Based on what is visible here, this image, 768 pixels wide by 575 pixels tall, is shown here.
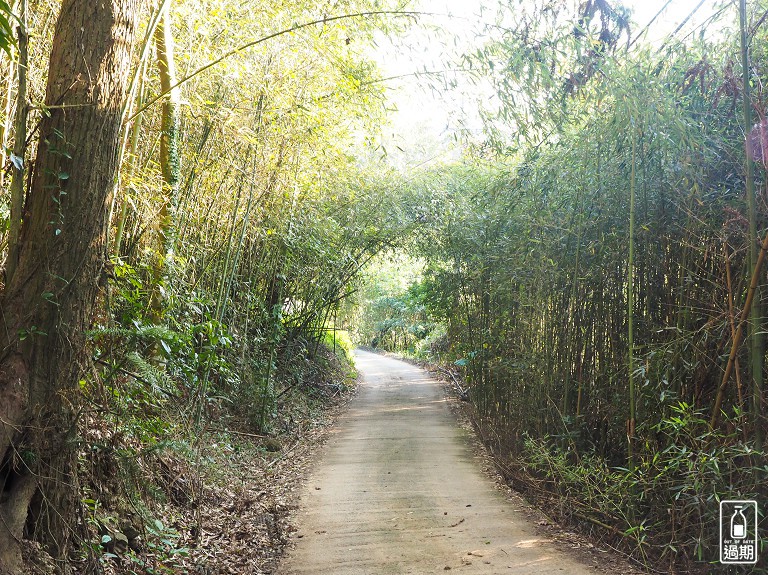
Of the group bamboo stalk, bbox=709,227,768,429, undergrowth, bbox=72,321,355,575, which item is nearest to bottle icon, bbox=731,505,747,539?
bamboo stalk, bbox=709,227,768,429

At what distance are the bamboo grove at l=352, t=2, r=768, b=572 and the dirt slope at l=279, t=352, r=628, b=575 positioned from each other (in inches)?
16.3

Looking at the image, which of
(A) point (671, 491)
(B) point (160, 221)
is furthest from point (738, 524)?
(B) point (160, 221)

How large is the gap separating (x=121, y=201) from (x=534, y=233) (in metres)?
2.96

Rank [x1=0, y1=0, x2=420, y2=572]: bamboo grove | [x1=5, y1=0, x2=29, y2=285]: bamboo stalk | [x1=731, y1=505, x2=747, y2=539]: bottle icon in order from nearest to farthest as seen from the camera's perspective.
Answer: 1. [x1=5, y1=0, x2=29, y2=285]: bamboo stalk
2. [x1=0, y1=0, x2=420, y2=572]: bamboo grove
3. [x1=731, y1=505, x2=747, y2=539]: bottle icon

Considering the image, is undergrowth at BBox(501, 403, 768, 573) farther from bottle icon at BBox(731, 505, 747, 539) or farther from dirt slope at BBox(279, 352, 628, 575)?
dirt slope at BBox(279, 352, 628, 575)

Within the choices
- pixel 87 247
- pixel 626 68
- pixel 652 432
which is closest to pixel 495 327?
pixel 652 432

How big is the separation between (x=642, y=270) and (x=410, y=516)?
217 cm

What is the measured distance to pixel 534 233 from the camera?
4.90 m

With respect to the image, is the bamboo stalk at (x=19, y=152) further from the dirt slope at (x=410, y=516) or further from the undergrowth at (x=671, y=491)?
the undergrowth at (x=671, y=491)

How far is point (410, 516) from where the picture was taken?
14.1 ft

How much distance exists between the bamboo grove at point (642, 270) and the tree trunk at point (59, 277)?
2062 mm

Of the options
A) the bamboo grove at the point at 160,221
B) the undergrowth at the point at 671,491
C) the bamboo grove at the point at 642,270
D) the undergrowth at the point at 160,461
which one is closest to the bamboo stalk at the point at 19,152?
the bamboo grove at the point at 160,221

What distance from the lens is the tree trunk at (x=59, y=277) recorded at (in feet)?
7.70

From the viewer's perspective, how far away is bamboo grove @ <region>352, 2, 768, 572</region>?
2.93 metres
